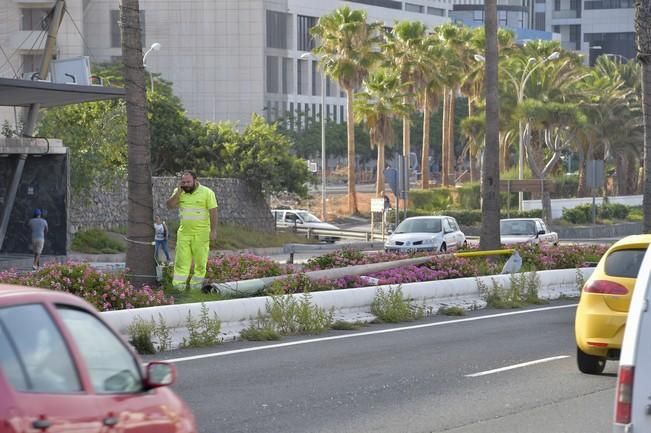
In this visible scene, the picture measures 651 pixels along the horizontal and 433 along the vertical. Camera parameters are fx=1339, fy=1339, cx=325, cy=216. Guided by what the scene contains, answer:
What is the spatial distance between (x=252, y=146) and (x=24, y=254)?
28009mm

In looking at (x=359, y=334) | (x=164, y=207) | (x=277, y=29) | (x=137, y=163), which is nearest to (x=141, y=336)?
(x=359, y=334)

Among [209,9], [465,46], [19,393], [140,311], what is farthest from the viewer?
[209,9]

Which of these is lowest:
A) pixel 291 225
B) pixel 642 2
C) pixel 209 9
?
pixel 291 225

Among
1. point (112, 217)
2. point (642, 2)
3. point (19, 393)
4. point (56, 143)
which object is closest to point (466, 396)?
point (19, 393)

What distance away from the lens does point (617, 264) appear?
44.0 feet

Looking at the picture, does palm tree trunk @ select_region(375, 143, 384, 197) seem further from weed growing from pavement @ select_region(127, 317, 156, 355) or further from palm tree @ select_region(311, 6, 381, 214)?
weed growing from pavement @ select_region(127, 317, 156, 355)

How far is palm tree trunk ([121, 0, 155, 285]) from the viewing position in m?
18.3

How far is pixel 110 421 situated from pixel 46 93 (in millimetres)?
26503

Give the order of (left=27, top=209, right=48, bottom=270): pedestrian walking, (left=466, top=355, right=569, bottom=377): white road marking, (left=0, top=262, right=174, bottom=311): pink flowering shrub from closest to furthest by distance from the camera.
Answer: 1. (left=466, top=355, right=569, bottom=377): white road marking
2. (left=0, top=262, right=174, bottom=311): pink flowering shrub
3. (left=27, top=209, right=48, bottom=270): pedestrian walking

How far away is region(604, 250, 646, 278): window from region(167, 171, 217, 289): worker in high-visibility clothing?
6325 mm

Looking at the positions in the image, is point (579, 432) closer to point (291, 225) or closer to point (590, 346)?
point (590, 346)

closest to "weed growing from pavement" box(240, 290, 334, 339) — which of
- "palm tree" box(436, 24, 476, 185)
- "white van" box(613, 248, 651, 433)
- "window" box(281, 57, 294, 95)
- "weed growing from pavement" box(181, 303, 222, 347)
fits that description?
"weed growing from pavement" box(181, 303, 222, 347)

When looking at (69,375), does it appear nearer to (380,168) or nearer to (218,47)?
(380,168)

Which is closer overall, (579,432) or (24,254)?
(579,432)
